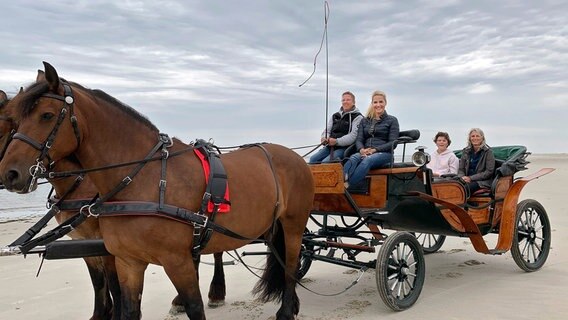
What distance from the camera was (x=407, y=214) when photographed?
5.72 m

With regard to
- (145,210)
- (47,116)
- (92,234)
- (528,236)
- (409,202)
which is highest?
(47,116)

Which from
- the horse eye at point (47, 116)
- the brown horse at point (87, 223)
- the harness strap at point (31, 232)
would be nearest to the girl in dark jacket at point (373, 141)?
the brown horse at point (87, 223)

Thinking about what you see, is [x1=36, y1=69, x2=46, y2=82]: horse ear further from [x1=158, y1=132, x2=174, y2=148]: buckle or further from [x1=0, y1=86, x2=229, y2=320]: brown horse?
[x1=158, y1=132, x2=174, y2=148]: buckle

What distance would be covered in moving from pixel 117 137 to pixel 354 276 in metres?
4.31

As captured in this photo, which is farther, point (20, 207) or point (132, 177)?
point (20, 207)

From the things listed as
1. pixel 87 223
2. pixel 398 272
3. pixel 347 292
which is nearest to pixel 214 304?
pixel 347 292

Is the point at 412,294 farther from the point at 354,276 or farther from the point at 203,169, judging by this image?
the point at 203,169

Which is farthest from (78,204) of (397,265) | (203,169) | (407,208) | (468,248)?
(468,248)

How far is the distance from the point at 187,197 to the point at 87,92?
995 mm

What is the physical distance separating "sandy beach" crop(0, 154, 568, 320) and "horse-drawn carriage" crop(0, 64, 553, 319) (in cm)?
40

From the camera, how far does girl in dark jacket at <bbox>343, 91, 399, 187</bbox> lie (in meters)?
5.40

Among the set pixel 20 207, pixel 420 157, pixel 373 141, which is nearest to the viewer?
pixel 420 157

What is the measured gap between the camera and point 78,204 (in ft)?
13.6

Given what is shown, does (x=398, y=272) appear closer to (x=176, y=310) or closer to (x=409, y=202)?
(x=409, y=202)
